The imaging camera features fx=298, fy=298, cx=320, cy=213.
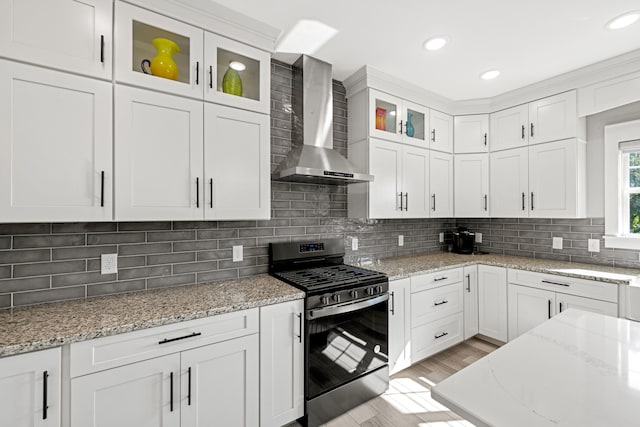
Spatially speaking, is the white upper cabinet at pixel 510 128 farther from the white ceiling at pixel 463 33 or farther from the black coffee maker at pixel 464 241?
the black coffee maker at pixel 464 241

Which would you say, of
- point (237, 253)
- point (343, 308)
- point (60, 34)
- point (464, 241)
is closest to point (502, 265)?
point (464, 241)

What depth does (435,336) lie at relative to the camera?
2.85 m

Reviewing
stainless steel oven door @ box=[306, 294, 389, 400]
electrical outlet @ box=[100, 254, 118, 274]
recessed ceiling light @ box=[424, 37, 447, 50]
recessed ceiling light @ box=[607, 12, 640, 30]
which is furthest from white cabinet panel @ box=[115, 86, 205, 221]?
recessed ceiling light @ box=[607, 12, 640, 30]

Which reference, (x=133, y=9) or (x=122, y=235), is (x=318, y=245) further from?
(x=133, y=9)

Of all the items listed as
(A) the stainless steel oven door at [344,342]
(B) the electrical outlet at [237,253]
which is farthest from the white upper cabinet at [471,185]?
(B) the electrical outlet at [237,253]

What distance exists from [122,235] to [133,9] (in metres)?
1.32

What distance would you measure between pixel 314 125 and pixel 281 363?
72.1 inches

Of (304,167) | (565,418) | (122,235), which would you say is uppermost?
(304,167)

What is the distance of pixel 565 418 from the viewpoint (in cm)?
70

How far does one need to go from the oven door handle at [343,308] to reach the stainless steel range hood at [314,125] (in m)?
0.96

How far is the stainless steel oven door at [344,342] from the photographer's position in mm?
1955

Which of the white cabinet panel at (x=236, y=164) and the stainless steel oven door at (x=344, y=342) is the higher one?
the white cabinet panel at (x=236, y=164)

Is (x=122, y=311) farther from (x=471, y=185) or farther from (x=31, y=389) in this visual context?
(x=471, y=185)

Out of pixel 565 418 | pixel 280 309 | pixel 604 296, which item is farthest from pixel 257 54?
pixel 604 296
